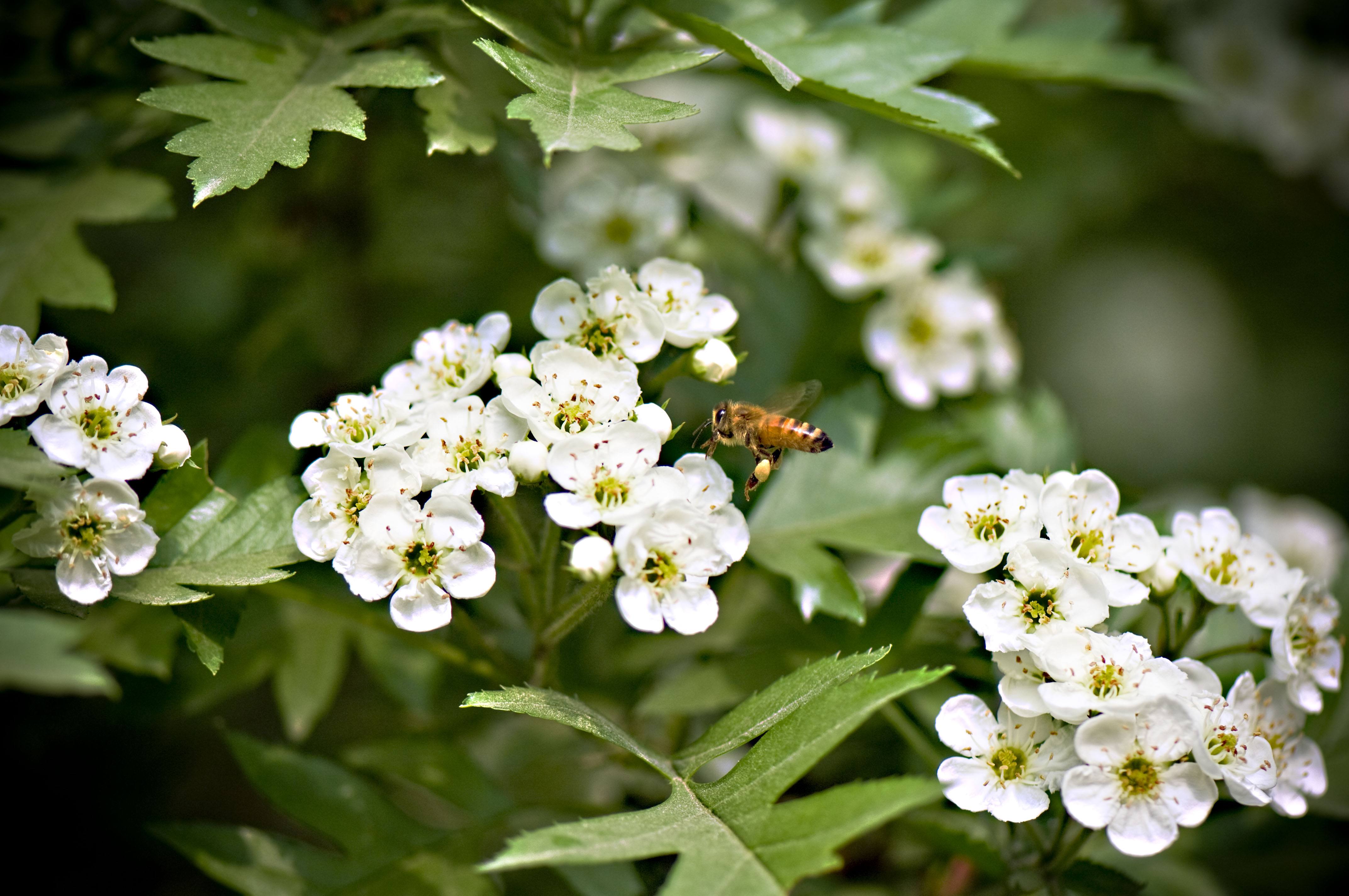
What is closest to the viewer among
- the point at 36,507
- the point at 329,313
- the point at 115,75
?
the point at 36,507

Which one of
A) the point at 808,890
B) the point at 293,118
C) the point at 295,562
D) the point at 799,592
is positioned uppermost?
the point at 293,118

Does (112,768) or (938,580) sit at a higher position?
(938,580)

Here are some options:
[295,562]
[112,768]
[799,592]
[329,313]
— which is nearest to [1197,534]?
[799,592]

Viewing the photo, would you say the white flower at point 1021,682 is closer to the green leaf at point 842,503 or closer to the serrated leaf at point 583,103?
the green leaf at point 842,503

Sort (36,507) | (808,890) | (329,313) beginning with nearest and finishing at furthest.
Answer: (36,507)
(808,890)
(329,313)

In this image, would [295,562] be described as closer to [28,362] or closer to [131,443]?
[131,443]

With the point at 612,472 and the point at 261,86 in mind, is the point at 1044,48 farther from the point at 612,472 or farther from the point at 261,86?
the point at 261,86

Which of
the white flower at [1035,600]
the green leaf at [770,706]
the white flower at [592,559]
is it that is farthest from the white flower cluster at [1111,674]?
the white flower at [592,559]

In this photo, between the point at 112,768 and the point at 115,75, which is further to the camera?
the point at 112,768
